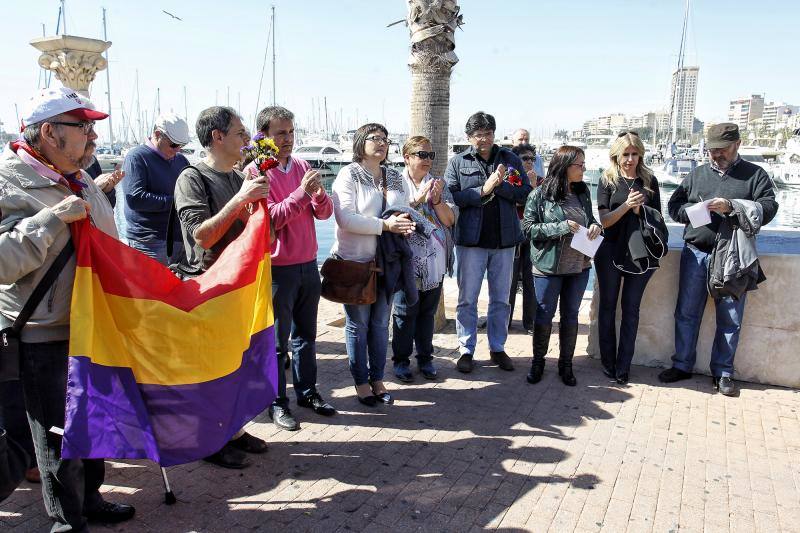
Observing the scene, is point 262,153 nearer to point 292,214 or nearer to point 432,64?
point 292,214

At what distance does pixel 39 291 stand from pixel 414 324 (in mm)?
3264

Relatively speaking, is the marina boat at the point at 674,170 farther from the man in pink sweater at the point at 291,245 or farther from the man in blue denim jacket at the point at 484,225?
the man in pink sweater at the point at 291,245

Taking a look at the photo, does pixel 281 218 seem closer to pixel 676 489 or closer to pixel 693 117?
pixel 676 489

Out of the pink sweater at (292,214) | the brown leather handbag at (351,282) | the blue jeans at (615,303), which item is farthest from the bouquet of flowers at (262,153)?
the blue jeans at (615,303)

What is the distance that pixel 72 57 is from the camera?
10320 mm

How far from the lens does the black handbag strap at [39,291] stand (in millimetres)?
2725

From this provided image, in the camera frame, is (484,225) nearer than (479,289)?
Yes

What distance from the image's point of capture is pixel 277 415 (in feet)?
14.8

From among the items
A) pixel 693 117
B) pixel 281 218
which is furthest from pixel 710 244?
pixel 693 117

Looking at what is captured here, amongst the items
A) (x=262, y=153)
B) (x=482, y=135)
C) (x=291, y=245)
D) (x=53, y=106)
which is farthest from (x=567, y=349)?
(x=53, y=106)

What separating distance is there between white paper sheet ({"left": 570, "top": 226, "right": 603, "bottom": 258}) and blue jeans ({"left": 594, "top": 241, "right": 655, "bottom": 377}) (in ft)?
1.18

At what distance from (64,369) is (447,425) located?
2.72 metres

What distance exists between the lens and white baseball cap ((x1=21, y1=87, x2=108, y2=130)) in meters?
2.75

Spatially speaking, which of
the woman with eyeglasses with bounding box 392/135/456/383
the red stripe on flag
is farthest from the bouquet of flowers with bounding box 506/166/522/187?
the red stripe on flag
